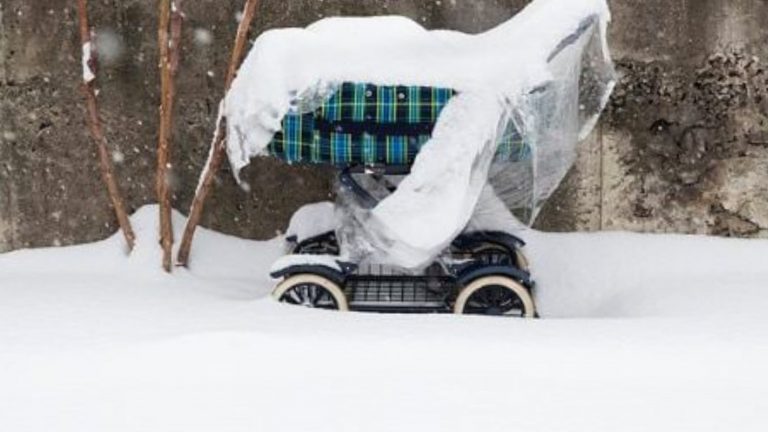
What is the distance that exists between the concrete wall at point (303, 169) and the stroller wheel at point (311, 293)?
2.92 feet

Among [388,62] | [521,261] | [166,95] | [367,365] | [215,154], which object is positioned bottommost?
[367,365]

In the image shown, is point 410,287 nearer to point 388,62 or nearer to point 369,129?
point 369,129

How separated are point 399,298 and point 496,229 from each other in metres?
0.72

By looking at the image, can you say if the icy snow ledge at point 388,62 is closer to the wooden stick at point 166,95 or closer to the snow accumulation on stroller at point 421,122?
the snow accumulation on stroller at point 421,122

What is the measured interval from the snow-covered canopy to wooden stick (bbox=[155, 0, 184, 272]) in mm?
459

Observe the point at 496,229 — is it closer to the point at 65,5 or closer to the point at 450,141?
the point at 450,141

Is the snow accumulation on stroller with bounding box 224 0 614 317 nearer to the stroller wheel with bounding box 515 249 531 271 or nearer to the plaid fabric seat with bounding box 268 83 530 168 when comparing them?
the plaid fabric seat with bounding box 268 83 530 168

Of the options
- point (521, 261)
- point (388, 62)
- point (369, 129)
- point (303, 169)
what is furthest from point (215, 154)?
point (521, 261)

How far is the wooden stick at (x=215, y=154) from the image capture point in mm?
4422

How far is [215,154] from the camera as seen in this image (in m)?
4.55

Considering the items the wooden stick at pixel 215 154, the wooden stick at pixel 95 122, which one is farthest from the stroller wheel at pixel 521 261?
the wooden stick at pixel 95 122

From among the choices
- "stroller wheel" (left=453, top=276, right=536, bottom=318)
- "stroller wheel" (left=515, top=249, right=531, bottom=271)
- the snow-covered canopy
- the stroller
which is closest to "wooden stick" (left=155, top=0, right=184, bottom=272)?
the snow-covered canopy

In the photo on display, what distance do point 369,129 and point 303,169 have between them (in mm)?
1094

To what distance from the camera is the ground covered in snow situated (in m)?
3.02
